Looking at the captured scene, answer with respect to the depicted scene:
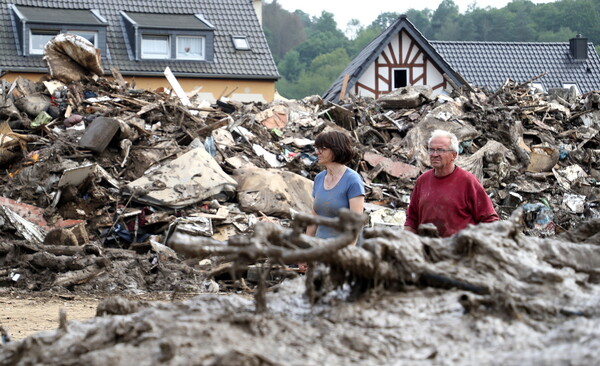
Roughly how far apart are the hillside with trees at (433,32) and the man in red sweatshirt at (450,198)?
6772 centimetres

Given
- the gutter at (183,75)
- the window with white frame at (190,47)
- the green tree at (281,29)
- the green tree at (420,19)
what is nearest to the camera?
the gutter at (183,75)

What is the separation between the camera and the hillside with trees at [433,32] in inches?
3031

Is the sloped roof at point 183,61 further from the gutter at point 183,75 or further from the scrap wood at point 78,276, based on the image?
the scrap wood at point 78,276

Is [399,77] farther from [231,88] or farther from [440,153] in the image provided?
[440,153]

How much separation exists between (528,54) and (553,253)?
40.2m

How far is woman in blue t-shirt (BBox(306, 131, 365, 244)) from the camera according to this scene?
20.9 ft

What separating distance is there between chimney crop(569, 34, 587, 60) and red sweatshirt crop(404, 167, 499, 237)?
38.2 m

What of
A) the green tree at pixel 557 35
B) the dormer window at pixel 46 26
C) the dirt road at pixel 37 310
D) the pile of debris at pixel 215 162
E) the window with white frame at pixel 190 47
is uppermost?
the green tree at pixel 557 35

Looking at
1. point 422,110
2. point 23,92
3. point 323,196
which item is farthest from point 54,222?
point 422,110

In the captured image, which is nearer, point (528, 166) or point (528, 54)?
point (528, 166)

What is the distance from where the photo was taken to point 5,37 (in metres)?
33.4

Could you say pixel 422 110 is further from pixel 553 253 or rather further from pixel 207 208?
pixel 553 253

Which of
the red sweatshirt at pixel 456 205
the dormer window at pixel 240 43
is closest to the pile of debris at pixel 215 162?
the red sweatshirt at pixel 456 205

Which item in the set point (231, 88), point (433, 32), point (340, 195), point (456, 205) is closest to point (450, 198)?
point (456, 205)
